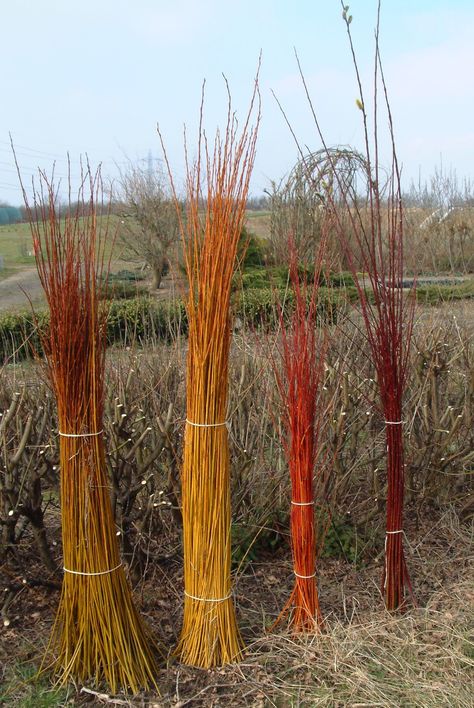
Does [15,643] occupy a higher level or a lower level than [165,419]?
lower

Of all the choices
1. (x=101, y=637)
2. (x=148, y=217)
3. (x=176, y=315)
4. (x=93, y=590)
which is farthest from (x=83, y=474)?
(x=148, y=217)

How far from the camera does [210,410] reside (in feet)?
7.88

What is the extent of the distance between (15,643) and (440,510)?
7.59 feet

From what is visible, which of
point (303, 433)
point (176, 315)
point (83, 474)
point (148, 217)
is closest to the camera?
point (83, 474)

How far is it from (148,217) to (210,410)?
11044mm

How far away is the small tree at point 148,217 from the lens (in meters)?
12.9

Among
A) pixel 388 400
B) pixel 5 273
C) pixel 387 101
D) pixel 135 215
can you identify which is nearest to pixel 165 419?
pixel 388 400

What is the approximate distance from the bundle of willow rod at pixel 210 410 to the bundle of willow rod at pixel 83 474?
232 millimetres

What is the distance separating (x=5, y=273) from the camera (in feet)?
53.2

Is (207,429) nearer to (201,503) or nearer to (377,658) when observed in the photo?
(201,503)

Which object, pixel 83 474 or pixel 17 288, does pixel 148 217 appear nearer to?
pixel 17 288

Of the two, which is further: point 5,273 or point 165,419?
point 5,273

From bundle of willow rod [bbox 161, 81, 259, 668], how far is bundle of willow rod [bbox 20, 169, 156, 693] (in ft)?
0.76

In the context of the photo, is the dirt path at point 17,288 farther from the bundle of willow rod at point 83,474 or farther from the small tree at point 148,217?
the bundle of willow rod at point 83,474
